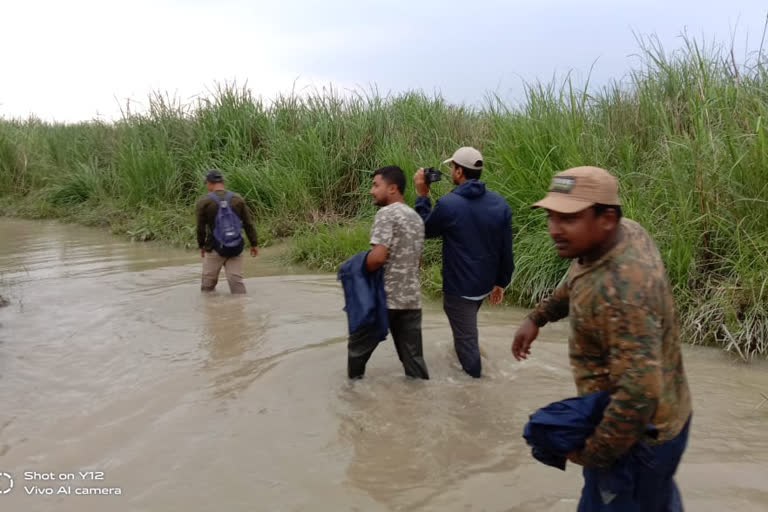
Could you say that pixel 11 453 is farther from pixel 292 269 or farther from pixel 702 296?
pixel 292 269

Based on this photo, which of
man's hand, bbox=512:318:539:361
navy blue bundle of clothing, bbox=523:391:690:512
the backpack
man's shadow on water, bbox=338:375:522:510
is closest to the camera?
navy blue bundle of clothing, bbox=523:391:690:512

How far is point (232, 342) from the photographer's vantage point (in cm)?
616

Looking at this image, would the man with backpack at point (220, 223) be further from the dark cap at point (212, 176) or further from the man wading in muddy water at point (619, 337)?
the man wading in muddy water at point (619, 337)

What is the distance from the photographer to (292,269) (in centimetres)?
976

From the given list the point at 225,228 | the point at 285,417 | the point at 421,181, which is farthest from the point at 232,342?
the point at 421,181

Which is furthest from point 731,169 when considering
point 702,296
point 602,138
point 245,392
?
point 245,392

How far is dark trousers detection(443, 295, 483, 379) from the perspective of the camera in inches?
190

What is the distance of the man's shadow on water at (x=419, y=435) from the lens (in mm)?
3584

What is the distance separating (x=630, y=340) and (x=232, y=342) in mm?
4699

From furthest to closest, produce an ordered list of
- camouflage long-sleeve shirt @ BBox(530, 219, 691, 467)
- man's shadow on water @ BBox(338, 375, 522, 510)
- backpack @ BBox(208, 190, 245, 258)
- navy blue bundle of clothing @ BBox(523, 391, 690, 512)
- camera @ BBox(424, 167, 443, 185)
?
1. backpack @ BBox(208, 190, 245, 258)
2. camera @ BBox(424, 167, 443, 185)
3. man's shadow on water @ BBox(338, 375, 522, 510)
4. navy blue bundle of clothing @ BBox(523, 391, 690, 512)
5. camouflage long-sleeve shirt @ BBox(530, 219, 691, 467)

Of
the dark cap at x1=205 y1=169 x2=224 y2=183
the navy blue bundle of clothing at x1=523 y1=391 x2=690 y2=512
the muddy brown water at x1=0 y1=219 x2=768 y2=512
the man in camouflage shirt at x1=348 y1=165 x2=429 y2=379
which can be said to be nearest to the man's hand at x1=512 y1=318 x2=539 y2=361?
the navy blue bundle of clothing at x1=523 y1=391 x2=690 y2=512

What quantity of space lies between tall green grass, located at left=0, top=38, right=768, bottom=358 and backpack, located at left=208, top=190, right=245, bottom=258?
2198 mm

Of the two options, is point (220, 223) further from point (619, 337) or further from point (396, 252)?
point (619, 337)

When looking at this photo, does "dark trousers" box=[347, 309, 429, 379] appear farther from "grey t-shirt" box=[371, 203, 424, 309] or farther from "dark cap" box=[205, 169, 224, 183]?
"dark cap" box=[205, 169, 224, 183]
